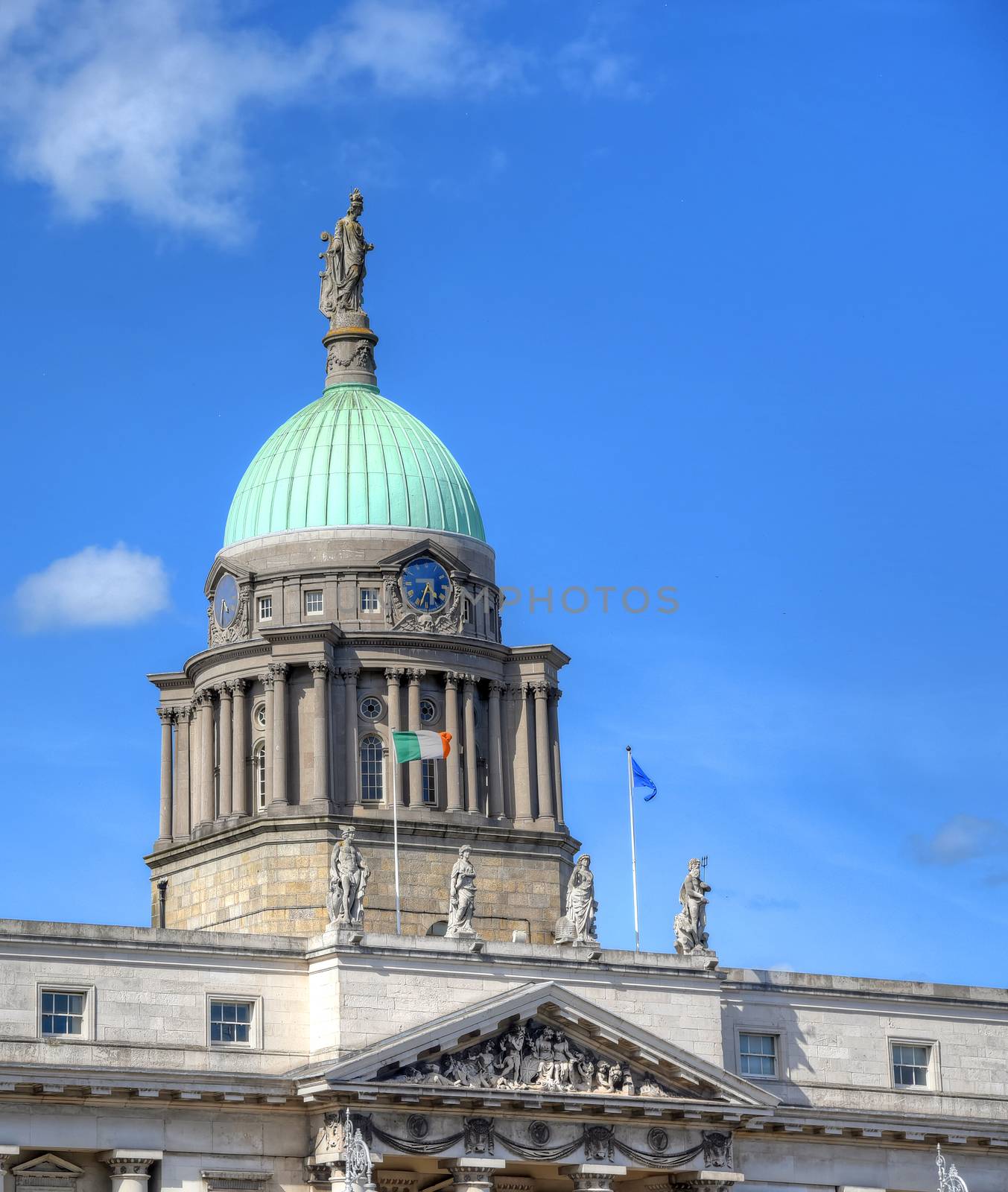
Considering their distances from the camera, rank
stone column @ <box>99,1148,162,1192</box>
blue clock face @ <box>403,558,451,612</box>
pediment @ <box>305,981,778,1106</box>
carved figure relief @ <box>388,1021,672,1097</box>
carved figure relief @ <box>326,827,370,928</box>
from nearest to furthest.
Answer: stone column @ <box>99,1148,162,1192</box>, pediment @ <box>305,981,778,1106</box>, carved figure relief @ <box>388,1021,672,1097</box>, carved figure relief @ <box>326,827,370,928</box>, blue clock face @ <box>403,558,451,612</box>

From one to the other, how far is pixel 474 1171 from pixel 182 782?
82.3 ft

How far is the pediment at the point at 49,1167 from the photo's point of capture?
80.0 m

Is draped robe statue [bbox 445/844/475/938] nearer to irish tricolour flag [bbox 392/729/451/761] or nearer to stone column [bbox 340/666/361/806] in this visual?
irish tricolour flag [bbox 392/729/451/761]

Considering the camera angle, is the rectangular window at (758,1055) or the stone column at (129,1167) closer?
the stone column at (129,1167)

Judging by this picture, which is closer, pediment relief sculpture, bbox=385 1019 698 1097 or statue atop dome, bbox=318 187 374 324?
pediment relief sculpture, bbox=385 1019 698 1097

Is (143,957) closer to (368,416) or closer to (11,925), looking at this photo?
(11,925)

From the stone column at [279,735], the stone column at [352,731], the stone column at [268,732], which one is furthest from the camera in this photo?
the stone column at [352,731]

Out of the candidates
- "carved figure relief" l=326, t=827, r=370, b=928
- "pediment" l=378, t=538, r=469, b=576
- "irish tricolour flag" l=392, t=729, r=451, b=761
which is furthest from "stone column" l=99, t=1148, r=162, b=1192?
"pediment" l=378, t=538, r=469, b=576

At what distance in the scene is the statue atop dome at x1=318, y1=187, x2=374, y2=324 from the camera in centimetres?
10906

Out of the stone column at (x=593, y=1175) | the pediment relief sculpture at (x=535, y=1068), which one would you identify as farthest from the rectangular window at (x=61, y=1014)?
the stone column at (x=593, y=1175)

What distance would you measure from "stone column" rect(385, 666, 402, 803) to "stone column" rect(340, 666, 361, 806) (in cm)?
104

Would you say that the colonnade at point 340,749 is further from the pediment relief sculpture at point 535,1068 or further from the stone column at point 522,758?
the pediment relief sculpture at point 535,1068

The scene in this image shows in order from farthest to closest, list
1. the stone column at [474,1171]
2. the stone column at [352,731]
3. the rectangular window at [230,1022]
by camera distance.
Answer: the stone column at [352,731] → the stone column at [474,1171] → the rectangular window at [230,1022]

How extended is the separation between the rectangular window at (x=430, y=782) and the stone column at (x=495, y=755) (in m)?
2.09
